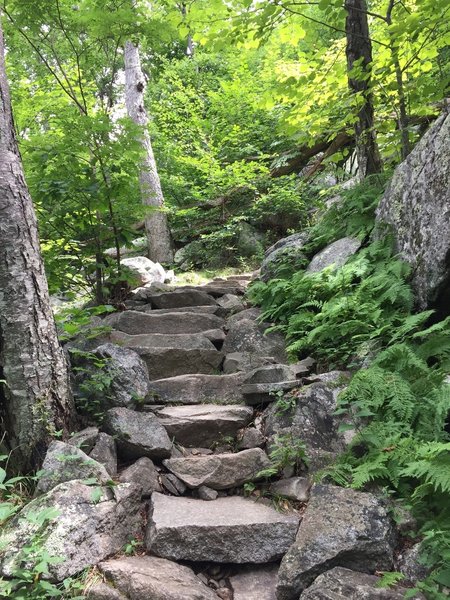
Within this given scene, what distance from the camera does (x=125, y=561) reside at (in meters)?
2.82

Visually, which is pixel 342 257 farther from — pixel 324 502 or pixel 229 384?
pixel 324 502

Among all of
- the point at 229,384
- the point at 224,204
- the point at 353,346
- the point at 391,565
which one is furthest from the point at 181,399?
the point at 224,204

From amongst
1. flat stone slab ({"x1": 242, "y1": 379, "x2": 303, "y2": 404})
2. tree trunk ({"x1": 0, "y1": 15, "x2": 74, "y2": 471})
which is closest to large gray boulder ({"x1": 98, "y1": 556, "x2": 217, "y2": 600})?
tree trunk ({"x1": 0, "y1": 15, "x2": 74, "y2": 471})

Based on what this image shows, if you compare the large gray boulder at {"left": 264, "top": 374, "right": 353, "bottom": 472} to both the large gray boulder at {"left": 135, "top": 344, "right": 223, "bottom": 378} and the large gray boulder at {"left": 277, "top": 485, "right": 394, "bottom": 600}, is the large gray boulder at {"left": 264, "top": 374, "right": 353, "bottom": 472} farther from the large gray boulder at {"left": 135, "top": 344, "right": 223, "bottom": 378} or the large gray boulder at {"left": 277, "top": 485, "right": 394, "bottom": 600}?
the large gray boulder at {"left": 135, "top": 344, "right": 223, "bottom": 378}

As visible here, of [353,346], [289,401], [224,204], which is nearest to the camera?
[289,401]

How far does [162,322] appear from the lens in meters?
6.60

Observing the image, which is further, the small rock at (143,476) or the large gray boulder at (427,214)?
the large gray boulder at (427,214)

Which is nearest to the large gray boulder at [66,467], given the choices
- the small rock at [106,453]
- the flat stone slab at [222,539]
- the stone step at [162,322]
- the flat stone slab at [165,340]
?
the small rock at [106,453]

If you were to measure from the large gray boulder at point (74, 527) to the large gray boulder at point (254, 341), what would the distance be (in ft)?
9.28

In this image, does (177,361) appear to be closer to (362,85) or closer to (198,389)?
(198,389)

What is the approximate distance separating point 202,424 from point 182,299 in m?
3.63

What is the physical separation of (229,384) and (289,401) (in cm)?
104

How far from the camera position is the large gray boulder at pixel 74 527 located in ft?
8.58

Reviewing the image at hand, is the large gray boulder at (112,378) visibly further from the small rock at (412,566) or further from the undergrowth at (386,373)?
the small rock at (412,566)
